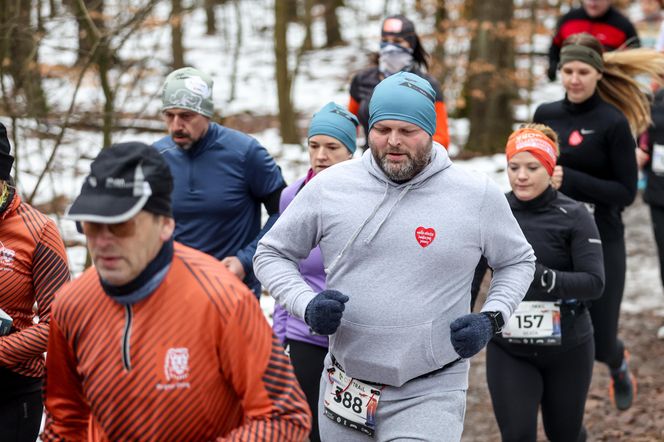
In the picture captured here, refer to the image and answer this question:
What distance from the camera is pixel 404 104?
12.6ft

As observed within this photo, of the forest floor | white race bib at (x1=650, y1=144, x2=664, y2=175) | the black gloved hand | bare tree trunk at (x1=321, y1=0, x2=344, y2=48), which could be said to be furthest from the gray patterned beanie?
bare tree trunk at (x1=321, y1=0, x2=344, y2=48)

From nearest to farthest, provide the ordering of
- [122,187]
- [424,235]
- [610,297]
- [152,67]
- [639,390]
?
[122,187] → [424,235] → [610,297] → [639,390] → [152,67]

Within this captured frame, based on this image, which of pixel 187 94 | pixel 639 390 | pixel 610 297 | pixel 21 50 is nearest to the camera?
pixel 187 94

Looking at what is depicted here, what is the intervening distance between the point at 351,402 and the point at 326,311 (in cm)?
52

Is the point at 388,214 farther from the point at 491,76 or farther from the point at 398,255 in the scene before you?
the point at 491,76

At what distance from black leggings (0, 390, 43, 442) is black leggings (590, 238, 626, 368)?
3.81 metres

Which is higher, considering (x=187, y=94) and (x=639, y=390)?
(x=187, y=94)

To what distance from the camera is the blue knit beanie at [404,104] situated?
3852mm

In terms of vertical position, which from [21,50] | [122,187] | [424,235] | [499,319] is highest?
[122,187]

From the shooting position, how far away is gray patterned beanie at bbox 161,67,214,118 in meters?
5.41

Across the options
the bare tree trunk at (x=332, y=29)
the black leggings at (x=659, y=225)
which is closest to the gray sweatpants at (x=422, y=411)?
the black leggings at (x=659, y=225)

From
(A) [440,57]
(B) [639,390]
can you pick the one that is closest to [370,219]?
(B) [639,390]

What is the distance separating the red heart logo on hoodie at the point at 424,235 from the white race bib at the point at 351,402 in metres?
0.63

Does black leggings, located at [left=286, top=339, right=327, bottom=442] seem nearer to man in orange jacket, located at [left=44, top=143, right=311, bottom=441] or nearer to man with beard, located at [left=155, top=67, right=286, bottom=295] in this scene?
man with beard, located at [left=155, top=67, right=286, bottom=295]
